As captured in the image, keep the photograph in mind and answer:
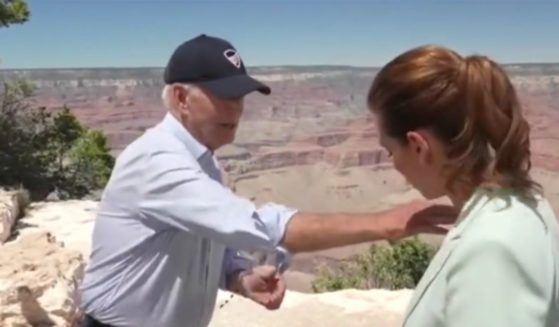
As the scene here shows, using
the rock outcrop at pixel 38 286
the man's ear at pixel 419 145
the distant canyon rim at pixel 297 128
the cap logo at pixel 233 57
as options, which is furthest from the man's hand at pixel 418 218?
the distant canyon rim at pixel 297 128

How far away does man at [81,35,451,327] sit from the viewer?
165cm

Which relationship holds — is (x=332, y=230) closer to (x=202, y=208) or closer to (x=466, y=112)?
(x=202, y=208)

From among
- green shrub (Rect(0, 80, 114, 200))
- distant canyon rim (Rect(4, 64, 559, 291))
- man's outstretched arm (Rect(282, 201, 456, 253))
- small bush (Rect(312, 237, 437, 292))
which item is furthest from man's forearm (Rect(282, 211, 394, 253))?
distant canyon rim (Rect(4, 64, 559, 291))

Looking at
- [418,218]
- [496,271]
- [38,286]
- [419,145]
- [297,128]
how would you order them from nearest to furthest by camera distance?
[496,271] → [419,145] → [418,218] → [38,286] → [297,128]

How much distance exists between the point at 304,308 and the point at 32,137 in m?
9.98

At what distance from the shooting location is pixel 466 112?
3.86ft

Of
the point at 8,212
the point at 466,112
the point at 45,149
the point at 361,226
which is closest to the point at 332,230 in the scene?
the point at 361,226

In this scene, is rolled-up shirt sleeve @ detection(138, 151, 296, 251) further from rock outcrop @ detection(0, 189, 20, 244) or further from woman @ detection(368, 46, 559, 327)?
rock outcrop @ detection(0, 189, 20, 244)

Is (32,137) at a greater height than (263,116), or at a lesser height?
greater

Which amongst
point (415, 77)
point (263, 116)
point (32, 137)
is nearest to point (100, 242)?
point (415, 77)

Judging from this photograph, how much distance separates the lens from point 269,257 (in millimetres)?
1925

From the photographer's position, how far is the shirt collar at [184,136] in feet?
5.85

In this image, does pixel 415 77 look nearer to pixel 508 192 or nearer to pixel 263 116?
pixel 508 192

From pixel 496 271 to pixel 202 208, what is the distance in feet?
2.28
